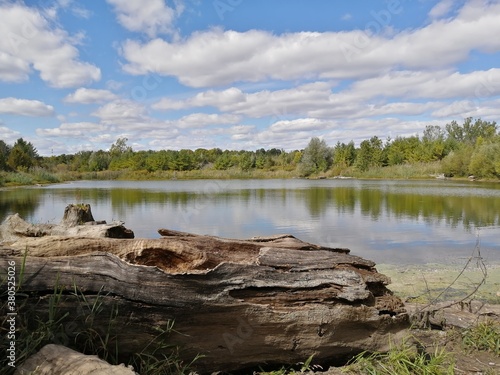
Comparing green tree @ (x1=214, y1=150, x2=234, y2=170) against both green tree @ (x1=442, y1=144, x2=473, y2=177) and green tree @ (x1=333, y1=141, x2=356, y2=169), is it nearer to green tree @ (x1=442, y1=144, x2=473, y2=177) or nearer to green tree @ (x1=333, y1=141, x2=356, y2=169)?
green tree @ (x1=333, y1=141, x2=356, y2=169)

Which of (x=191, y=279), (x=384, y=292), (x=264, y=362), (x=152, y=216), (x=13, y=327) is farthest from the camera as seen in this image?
(x=152, y=216)

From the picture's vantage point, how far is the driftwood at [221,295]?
2.92 metres

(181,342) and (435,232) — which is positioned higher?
(181,342)

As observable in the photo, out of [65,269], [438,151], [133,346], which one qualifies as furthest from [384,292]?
[438,151]

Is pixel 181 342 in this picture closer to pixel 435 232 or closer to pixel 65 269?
pixel 65 269

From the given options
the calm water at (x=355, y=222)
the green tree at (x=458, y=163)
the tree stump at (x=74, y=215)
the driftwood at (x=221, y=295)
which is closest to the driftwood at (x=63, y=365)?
the driftwood at (x=221, y=295)

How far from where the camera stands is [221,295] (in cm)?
311

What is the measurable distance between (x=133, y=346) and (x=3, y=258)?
3.44 feet

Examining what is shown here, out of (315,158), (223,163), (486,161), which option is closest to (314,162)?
(315,158)

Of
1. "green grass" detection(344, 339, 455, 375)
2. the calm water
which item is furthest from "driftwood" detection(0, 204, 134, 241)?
the calm water

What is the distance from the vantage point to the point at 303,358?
3420 mm

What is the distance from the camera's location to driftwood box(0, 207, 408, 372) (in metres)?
2.92

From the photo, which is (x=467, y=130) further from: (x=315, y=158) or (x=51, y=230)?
(x=51, y=230)

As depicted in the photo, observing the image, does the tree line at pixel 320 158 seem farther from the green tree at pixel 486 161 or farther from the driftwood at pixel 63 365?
the driftwood at pixel 63 365
